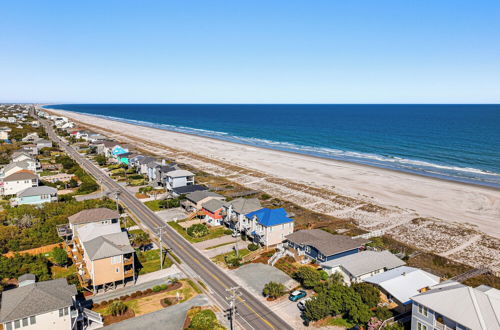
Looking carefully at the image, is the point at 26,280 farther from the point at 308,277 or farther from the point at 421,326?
the point at 421,326

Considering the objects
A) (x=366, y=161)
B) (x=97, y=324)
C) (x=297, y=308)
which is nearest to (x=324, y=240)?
(x=297, y=308)

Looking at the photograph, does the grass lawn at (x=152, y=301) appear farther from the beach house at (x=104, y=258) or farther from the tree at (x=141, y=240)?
the tree at (x=141, y=240)

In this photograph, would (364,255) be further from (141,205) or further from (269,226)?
(141,205)

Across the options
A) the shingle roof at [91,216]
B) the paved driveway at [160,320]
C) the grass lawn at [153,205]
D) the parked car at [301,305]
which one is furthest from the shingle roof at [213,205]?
the parked car at [301,305]

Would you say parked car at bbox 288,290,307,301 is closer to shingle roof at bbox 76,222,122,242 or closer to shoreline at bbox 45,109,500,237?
shingle roof at bbox 76,222,122,242

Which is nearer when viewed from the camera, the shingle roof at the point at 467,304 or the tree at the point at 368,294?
the shingle roof at the point at 467,304

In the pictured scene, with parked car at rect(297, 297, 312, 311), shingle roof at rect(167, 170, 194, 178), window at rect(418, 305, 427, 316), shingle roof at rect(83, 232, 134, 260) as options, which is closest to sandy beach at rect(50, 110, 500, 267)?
shingle roof at rect(167, 170, 194, 178)

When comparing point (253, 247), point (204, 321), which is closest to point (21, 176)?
point (253, 247)
